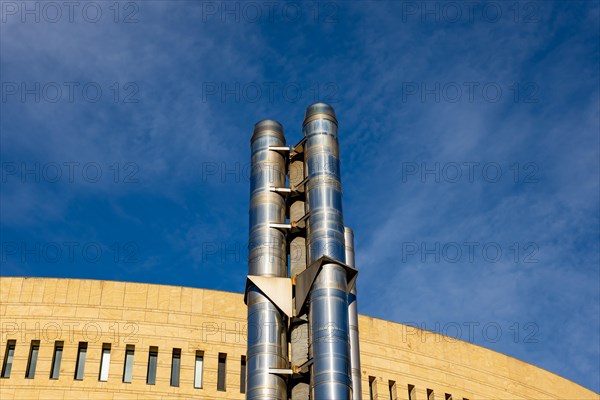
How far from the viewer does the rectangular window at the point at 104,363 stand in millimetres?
33594

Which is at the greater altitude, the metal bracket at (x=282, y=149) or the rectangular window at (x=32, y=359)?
the metal bracket at (x=282, y=149)

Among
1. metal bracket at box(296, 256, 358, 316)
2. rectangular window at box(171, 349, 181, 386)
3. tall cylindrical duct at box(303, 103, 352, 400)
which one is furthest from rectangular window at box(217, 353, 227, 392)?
tall cylindrical duct at box(303, 103, 352, 400)

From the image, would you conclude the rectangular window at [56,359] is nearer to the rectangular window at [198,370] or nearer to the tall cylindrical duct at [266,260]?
the rectangular window at [198,370]

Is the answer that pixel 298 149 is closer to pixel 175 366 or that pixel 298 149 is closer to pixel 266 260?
pixel 266 260

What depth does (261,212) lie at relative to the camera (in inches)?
984

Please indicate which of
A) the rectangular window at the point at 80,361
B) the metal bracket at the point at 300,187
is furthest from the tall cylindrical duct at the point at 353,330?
the rectangular window at the point at 80,361

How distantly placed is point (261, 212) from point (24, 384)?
45.3 ft

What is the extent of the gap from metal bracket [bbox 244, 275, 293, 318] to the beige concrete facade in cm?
1213

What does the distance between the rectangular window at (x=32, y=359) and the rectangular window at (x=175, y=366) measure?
527 cm

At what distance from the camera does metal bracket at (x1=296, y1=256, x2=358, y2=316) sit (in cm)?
2323

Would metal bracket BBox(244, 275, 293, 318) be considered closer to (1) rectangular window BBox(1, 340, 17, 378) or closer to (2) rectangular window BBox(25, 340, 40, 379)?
(2) rectangular window BBox(25, 340, 40, 379)

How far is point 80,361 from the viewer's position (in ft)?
111

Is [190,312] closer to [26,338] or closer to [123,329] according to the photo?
[123,329]

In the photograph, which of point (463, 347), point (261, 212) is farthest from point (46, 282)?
point (463, 347)
